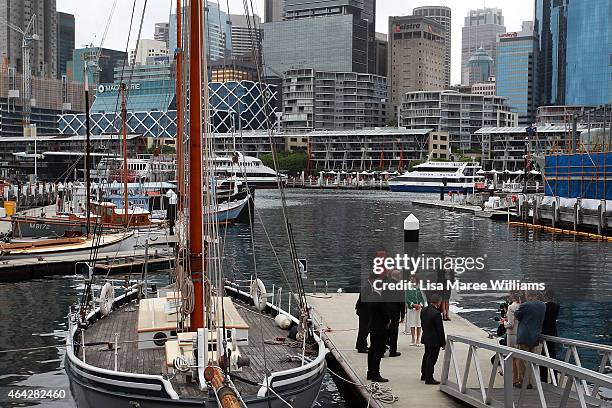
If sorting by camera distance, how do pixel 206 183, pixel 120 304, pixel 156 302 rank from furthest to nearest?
pixel 120 304 → pixel 156 302 → pixel 206 183

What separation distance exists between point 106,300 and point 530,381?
1189cm

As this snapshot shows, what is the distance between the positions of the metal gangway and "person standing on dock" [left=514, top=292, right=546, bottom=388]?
25 centimetres

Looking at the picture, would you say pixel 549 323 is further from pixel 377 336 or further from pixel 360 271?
pixel 360 271

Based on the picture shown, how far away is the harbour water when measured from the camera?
82.3 feet

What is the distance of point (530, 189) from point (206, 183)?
157 meters

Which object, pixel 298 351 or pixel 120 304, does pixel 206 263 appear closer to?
pixel 298 351

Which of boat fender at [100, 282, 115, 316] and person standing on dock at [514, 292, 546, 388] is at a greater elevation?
person standing on dock at [514, 292, 546, 388]

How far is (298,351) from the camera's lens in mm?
17734

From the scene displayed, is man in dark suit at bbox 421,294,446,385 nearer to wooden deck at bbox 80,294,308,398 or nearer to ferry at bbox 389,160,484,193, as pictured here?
wooden deck at bbox 80,294,308,398

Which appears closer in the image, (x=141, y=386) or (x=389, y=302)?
(x=141, y=386)

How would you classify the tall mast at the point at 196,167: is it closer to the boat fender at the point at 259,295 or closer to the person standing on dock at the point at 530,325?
the boat fender at the point at 259,295

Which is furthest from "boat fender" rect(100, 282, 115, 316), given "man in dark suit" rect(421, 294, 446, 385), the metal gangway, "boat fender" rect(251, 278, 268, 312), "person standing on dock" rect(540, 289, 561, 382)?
"person standing on dock" rect(540, 289, 561, 382)

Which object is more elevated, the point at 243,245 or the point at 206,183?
the point at 206,183

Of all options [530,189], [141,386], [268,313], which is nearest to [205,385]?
[141,386]
